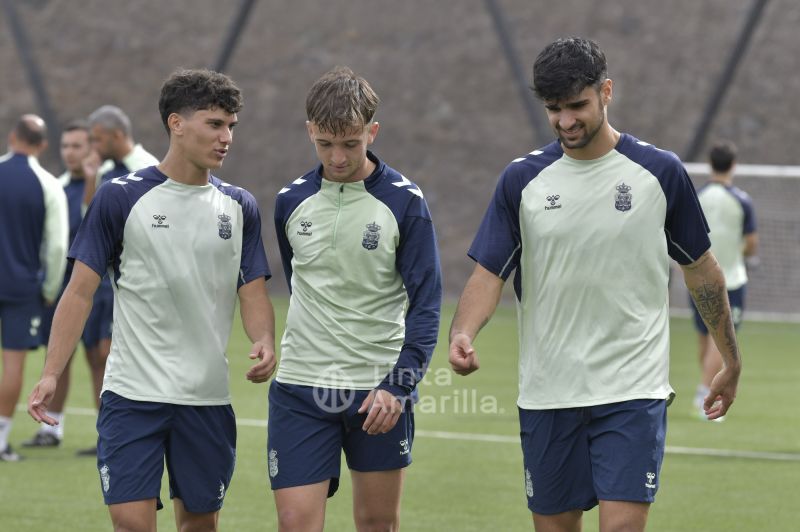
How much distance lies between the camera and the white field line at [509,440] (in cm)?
1014

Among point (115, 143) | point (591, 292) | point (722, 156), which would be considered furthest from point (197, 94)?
point (722, 156)

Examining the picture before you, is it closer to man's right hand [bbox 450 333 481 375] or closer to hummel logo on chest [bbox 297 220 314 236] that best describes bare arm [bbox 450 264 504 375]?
man's right hand [bbox 450 333 481 375]

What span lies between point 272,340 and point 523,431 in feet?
3.25

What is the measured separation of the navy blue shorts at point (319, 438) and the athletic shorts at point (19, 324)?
15.3ft

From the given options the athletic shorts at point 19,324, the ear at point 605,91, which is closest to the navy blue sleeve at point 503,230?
the ear at point 605,91

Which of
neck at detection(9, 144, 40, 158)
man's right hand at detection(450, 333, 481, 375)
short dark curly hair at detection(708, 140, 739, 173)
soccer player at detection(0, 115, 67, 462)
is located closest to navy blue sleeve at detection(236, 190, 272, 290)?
man's right hand at detection(450, 333, 481, 375)

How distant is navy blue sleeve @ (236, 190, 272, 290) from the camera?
18.1ft

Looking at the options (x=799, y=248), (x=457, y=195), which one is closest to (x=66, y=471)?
(x=799, y=248)

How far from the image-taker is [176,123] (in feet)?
17.7

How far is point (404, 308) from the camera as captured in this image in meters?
5.57

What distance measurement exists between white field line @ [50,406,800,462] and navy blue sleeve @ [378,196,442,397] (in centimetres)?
489

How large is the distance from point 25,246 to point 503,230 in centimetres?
551

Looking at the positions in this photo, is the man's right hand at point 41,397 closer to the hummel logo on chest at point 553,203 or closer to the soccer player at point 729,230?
the hummel logo on chest at point 553,203

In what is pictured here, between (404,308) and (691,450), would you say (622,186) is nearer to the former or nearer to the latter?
(404,308)
